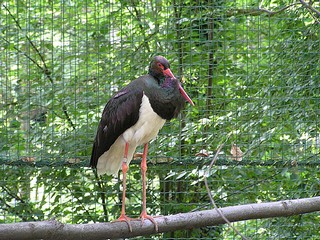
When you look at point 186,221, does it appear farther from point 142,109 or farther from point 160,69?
point 160,69

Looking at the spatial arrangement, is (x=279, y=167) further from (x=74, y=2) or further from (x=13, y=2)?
(x=13, y=2)

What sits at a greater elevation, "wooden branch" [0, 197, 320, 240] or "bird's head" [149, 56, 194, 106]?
"bird's head" [149, 56, 194, 106]

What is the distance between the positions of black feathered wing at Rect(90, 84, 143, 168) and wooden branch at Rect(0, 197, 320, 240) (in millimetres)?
837

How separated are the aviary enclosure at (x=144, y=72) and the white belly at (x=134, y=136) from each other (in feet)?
3.31

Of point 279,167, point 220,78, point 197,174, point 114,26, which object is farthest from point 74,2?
point 279,167

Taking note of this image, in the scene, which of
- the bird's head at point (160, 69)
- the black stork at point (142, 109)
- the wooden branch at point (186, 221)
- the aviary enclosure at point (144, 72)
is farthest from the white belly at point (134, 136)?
the aviary enclosure at point (144, 72)

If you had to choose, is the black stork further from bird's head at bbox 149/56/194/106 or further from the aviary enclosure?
the aviary enclosure

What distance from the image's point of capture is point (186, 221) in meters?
3.44

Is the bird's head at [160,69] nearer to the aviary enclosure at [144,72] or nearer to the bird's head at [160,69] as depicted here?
the bird's head at [160,69]

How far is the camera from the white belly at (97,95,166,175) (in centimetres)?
435

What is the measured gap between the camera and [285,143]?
5.78m

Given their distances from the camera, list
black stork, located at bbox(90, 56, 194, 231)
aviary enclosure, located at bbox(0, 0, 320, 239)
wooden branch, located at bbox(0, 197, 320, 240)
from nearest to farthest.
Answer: wooden branch, located at bbox(0, 197, 320, 240), black stork, located at bbox(90, 56, 194, 231), aviary enclosure, located at bbox(0, 0, 320, 239)

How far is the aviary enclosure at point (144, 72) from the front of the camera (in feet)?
19.0

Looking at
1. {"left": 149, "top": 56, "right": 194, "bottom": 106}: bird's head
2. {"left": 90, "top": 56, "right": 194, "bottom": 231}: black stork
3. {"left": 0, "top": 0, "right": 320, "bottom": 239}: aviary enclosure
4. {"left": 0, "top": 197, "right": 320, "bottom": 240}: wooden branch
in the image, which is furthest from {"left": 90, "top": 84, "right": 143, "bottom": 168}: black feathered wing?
{"left": 0, "top": 0, "right": 320, "bottom": 239}: aviary enclosure
